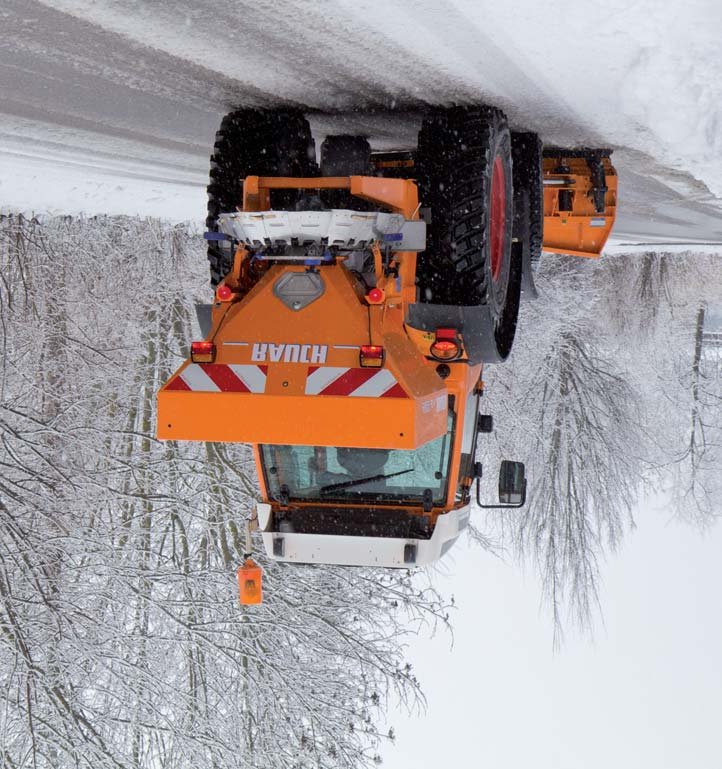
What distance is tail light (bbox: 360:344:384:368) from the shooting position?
3926 mm

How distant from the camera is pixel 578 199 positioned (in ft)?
23.0

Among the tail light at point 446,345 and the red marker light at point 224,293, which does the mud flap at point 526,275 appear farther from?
the red marker light at point 224,293

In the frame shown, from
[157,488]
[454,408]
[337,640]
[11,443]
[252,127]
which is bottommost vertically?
[337,640]

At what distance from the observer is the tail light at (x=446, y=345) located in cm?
456

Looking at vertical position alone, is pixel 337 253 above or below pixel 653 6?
below

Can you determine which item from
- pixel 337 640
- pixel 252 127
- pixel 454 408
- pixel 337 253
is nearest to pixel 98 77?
pixel 252 127

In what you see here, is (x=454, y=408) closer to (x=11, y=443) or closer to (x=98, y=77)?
(x=98, y=77)

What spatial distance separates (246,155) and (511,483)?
98.0 inches

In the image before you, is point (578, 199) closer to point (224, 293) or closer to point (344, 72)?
point (344, 72)

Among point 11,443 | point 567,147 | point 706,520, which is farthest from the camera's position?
point 706,520

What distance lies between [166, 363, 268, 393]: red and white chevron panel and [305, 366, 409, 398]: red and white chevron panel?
0.78 feet

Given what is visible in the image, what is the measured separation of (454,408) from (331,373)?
103cm

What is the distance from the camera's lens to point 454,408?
4.73 m

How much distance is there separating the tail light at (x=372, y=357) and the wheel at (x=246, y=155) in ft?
4.81
